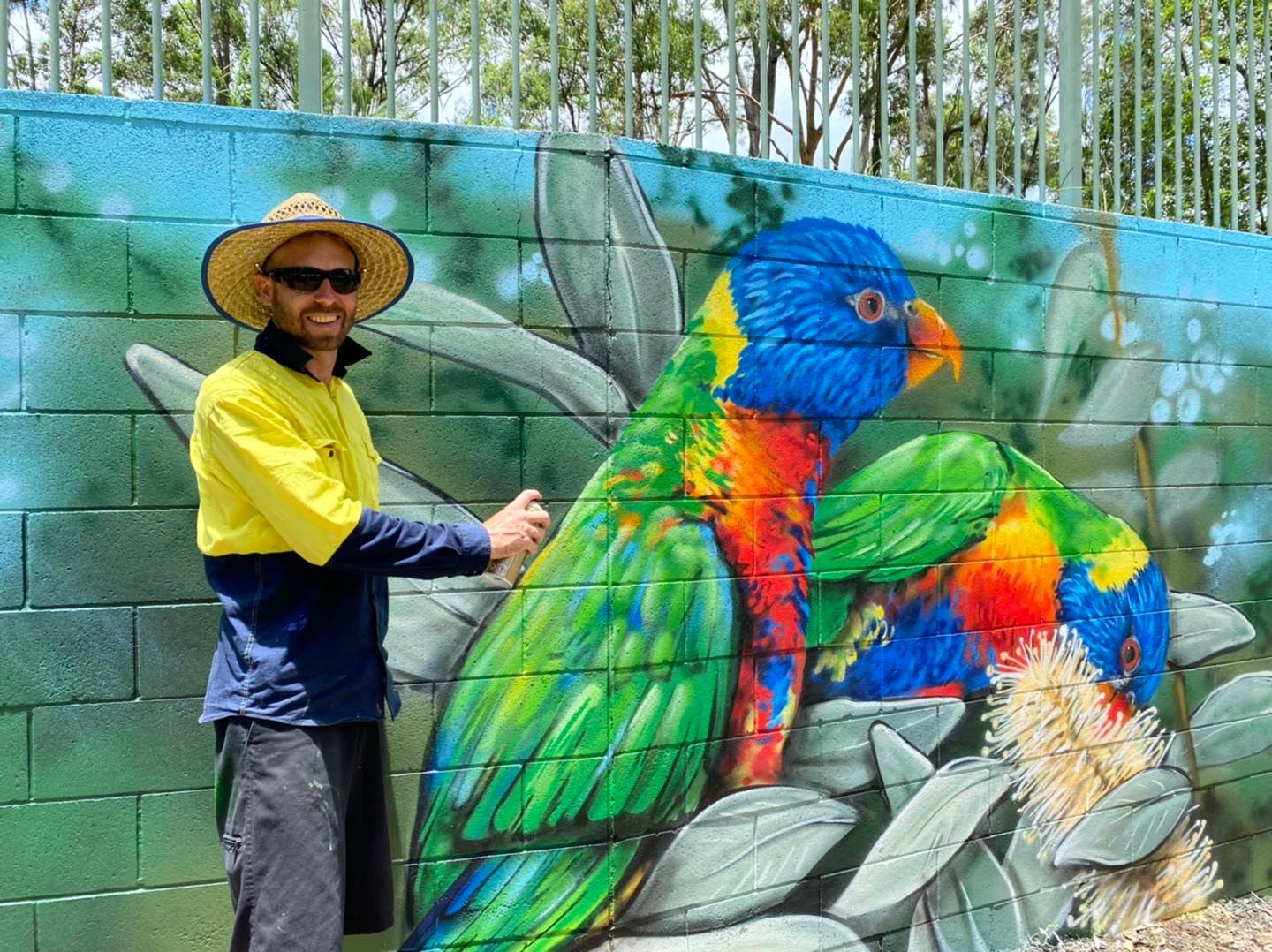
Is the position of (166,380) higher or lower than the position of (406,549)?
higher

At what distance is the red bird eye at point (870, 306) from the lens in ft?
11.1

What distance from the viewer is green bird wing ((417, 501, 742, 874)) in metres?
2.88

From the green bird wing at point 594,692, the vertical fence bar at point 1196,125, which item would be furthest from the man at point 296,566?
the vertical fence bar at point 1196,125

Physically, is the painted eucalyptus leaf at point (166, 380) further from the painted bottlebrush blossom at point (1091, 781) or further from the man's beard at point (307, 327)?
the painted bottlebrush blossom at point (1091, 781)

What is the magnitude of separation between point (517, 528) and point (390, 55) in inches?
60.6

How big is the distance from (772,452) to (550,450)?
0.68m

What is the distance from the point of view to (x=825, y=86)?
349 centimetres

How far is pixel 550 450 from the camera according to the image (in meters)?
2.96

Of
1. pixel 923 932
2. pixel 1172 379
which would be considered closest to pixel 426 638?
pixel 923 932

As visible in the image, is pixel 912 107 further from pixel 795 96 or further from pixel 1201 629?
pixel 1201 629

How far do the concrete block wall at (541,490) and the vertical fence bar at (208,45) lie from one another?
122 millimetres

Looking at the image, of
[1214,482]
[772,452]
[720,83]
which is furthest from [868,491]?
[1214,482]

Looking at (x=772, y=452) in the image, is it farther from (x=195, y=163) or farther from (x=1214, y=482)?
(x=1214, y=482)

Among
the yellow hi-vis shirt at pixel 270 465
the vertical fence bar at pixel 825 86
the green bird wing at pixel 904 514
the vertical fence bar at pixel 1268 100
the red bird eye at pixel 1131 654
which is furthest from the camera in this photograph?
the vertical fence bar at pixel 1268 100
